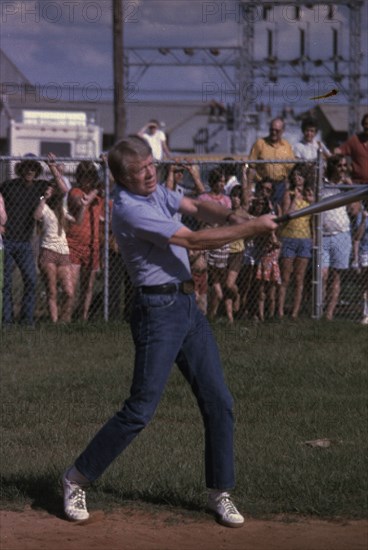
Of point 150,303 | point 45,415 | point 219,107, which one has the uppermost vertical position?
point 219,107

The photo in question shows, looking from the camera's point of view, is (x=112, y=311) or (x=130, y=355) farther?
(x=112, y=311)

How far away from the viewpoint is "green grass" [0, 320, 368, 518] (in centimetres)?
682

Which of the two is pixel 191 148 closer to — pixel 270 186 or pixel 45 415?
pixel 270 186

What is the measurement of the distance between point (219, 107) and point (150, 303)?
28925 mm

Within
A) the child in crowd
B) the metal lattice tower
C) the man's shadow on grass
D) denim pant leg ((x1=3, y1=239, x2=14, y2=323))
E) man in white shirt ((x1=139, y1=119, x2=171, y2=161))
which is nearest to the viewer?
the man's shadow on grass

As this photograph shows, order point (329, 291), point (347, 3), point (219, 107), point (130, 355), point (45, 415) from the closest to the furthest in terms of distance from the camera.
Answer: point (45, 415)
point (130, 355)
point (329, 291)
point (347, 3)
point (219, 107)

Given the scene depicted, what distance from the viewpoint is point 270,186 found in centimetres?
1327

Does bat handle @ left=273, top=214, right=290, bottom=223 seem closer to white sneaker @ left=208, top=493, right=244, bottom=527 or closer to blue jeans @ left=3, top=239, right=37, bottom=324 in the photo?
white sneaker @ left=208, top=493, right=244, bottom=527

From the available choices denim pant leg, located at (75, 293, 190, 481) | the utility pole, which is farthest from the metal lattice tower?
denim pant leg, located at (75, 293, 190, 481)

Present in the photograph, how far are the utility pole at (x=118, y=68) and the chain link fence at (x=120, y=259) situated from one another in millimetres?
8183

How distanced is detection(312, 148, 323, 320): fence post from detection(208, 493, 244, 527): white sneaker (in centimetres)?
742

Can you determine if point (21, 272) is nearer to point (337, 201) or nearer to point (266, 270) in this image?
point (266, 270)

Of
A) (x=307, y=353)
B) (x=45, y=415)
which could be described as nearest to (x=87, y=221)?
(x=307, y=353)

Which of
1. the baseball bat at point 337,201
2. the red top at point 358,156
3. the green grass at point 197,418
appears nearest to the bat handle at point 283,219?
the baseball bat at point 337,201
